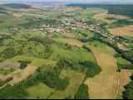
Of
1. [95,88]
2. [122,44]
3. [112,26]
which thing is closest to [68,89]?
[95,88]

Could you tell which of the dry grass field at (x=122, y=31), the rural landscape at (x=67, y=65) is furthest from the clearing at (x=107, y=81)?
the dry grass field at (x=122, y=31)

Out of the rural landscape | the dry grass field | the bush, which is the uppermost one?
the bush

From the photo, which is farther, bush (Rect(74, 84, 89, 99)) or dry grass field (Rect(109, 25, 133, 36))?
dry grass field (Rect(109, 25, 133, 36))

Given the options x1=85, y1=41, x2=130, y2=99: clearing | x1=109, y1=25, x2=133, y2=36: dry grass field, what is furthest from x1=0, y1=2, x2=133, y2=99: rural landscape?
x1=109, y1=25, x2=133, y2=36: dry grass field

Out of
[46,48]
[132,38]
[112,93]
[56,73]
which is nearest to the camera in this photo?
[112,93]

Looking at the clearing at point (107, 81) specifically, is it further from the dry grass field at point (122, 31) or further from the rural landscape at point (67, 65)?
the dry grass field at point (122, 31)

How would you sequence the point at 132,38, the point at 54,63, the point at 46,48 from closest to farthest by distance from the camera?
1. the point at 54,63
2. the point at 46,48
3. the point at 132,38

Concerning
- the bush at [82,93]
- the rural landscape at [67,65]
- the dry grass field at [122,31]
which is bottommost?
the dry grass field at [122,31]

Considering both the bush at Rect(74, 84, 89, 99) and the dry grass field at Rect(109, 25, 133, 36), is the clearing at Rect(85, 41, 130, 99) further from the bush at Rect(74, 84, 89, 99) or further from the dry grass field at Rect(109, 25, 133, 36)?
the dry grass field at Rect(109, 25, 133, 36)

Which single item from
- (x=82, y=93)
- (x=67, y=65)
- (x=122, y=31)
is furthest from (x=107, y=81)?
(x=122, y=31)

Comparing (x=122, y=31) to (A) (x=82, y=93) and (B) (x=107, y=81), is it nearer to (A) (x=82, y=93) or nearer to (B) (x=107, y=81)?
(B) (x=107, y=81)

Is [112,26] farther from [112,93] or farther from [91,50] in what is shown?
[112,93]
